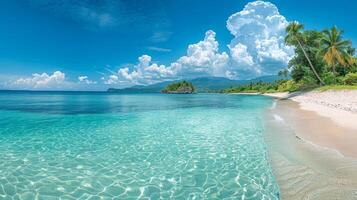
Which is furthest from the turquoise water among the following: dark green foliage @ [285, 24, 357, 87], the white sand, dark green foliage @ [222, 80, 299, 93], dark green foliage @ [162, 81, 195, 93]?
dark green foliage @ [162, 81, 195, 93]

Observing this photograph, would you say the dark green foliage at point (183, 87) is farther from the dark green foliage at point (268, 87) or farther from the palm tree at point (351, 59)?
the palm tree at point (351, 59)

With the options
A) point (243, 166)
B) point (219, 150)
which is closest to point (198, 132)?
point (219, 150)

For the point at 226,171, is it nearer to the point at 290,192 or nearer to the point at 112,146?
the point at 290,192

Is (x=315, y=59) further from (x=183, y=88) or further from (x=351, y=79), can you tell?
(x=183, y=88)

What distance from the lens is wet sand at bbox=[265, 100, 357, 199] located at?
590 centimetres

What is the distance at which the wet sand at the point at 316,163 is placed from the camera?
5.90 m

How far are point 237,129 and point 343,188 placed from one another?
9.14 m

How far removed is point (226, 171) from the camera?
25.4 ft

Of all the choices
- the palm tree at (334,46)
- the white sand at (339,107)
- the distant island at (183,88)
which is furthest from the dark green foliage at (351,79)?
the distant island at (183,88)

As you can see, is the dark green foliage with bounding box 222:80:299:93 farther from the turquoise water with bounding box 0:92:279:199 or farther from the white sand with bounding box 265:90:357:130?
the turquoise water with bounding box 0:92:279:199

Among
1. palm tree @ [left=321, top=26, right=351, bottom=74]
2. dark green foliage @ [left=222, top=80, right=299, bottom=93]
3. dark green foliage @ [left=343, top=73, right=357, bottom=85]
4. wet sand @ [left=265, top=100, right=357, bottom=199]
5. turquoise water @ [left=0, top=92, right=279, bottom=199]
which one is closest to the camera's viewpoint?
wet sand @ [left=265, top=100, right=357, bottom=199]

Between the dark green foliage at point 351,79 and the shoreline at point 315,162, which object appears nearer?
the shoreline at point 315,162

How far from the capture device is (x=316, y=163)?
26.0ft

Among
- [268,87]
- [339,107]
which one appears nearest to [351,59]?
[339,107]
